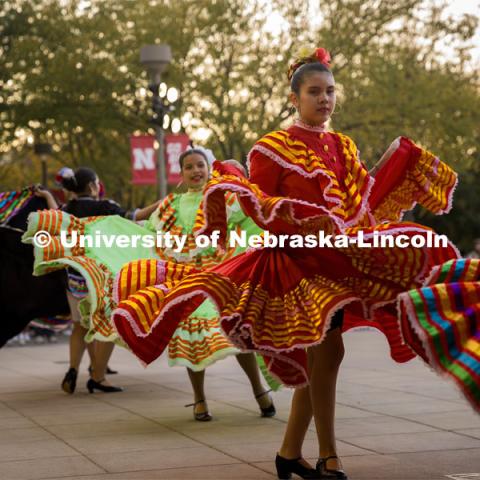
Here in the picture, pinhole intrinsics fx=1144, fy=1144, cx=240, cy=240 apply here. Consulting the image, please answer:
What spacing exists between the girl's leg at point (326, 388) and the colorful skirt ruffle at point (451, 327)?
92cm

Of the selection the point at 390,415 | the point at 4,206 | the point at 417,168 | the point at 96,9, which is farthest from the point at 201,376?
the point at 96,9

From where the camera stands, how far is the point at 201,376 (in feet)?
25.3

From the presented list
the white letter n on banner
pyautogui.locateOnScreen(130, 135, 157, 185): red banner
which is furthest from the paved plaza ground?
the white letter n on banner

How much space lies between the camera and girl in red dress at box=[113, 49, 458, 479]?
490 cm

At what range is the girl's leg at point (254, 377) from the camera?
752 centimetres

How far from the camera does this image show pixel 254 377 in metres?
7.71

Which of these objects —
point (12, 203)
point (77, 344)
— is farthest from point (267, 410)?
point (12, 203)

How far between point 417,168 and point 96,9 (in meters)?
24.2

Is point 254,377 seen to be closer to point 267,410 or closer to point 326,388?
point 267,410

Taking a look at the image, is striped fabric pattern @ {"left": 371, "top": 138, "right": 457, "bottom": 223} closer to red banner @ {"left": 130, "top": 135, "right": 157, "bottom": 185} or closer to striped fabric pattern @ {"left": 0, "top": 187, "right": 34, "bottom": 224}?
striped fabric pattern @ {"left": 0, "top": 187, "right": 34, "bottom": 224}

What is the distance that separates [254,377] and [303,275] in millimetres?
2779

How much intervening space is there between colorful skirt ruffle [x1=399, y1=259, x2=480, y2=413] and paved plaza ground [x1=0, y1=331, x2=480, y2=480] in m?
1.25

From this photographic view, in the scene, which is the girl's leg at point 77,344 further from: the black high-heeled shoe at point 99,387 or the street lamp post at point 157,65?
the street lamp post at point 157,65

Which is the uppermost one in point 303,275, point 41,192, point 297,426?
point 41,192
